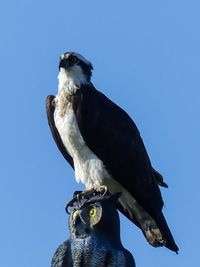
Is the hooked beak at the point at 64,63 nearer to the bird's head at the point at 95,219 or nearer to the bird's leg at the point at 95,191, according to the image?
the bird's leg at the point at 95,191

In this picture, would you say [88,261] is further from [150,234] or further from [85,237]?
[150,234]

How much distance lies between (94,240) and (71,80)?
4.53 m

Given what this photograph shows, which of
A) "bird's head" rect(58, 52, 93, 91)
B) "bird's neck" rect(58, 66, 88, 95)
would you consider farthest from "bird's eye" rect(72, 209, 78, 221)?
"bird's head" rect(58, 52, 93, 91)

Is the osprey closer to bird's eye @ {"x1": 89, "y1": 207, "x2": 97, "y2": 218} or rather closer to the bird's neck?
the bird's neck

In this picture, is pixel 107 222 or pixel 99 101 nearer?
pixel 107 222

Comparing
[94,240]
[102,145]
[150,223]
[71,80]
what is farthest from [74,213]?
[71,80]

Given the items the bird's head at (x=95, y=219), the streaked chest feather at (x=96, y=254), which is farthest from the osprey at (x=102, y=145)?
the streaked chest feather at (x=96, y=254)

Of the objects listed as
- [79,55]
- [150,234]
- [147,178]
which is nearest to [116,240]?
[150,234]

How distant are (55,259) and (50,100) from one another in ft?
15.6

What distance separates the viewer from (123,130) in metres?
11.0

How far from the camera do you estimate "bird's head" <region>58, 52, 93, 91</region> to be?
11000 millimetres

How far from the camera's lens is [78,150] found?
10.6m

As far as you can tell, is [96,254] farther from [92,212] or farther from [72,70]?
[72,70]

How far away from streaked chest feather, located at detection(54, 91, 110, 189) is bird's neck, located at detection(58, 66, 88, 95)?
17 centimetres
